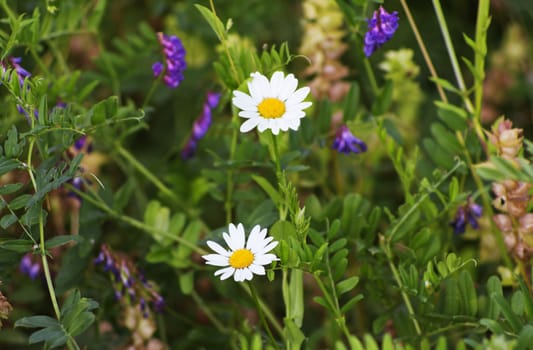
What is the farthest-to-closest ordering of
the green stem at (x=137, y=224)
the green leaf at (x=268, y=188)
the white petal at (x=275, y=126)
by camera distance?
the green stem at (x=137, y=224) → the green leaf at (x=268, y=188) → the white petal at (x=275, y=126)

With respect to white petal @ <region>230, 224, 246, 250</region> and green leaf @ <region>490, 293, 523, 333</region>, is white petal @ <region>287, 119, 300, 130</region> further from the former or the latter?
green leaf @ <region>490, 293, 523, 333</region>

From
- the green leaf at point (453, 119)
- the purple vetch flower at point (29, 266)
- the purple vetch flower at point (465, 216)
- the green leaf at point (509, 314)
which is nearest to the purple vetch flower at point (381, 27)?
the green leaf at point (453, 119)

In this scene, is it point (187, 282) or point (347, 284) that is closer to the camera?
point (347, 284)

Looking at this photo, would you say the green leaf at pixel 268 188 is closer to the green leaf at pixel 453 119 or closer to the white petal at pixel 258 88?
the white petal at pixel 258 88

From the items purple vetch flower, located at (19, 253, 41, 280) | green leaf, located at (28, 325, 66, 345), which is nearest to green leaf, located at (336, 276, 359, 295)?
green leaf, located at (28, 325, 66, 345)

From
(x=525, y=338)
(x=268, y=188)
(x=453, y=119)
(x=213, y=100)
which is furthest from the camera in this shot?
(x=213, y=100)

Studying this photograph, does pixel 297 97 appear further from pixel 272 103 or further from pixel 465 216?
pixel 465 216

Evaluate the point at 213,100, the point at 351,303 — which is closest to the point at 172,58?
the point at 213,100

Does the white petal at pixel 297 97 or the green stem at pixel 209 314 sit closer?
the white petal at pixel 297 97
